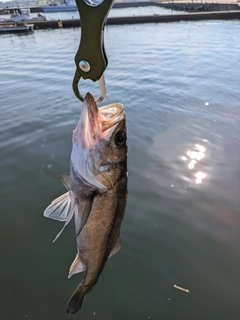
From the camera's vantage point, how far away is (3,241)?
4.85 metres

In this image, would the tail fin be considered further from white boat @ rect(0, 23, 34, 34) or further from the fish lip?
white boat @ rect(0, 23, 34, 34)

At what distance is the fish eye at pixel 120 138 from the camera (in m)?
2.26

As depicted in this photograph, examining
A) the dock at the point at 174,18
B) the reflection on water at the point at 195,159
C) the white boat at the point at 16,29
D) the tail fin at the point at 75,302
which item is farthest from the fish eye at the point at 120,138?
the dock at the point at 174,18

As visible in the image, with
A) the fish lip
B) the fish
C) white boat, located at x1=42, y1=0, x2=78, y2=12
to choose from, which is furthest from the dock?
the fish

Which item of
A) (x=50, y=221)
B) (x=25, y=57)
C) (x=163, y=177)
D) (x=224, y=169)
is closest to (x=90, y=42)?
(x=50, y=221)

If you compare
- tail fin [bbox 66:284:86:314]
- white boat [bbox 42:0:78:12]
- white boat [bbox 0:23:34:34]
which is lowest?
tail fin [bbox 66:284:86:314]

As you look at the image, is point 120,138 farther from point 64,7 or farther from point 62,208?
point 64,7

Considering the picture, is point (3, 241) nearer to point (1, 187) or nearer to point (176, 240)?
point (1, 187)

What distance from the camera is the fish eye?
7.43ft

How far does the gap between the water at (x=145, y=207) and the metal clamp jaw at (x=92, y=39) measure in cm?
355

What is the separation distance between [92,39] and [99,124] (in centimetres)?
75

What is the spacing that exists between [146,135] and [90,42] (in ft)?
22.6

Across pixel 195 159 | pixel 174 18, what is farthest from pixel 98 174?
pixel 174 18

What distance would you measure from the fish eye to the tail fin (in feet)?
5.00
